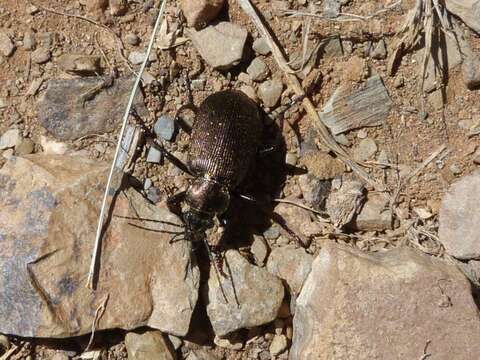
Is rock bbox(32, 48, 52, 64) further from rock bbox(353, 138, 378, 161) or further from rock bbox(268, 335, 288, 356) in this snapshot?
rock bbox(268, 335, 288, 356)

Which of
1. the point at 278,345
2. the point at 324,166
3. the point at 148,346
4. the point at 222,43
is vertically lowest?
the point at 278,345

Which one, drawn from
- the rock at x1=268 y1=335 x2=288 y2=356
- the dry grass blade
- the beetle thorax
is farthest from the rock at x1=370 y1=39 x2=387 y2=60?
the rock at x1=268 y1=335 x2=288 y2=356

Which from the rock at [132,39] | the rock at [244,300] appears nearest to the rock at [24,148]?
the rock at [132,39]

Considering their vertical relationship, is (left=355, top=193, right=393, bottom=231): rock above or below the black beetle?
A: below

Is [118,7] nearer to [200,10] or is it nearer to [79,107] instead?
[200,10]

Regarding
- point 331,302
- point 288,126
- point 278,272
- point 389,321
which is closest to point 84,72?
point 288,126

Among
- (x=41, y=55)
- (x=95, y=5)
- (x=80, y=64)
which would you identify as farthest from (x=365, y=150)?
(x=41, y=55)

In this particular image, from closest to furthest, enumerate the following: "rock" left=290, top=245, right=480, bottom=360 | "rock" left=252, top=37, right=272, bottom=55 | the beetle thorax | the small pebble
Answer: "rock" left=290, top=245, right=480, bottom=360, the small pebble, the beetle thorax, "rock" left=252, top=37, right=272, bottom=55
